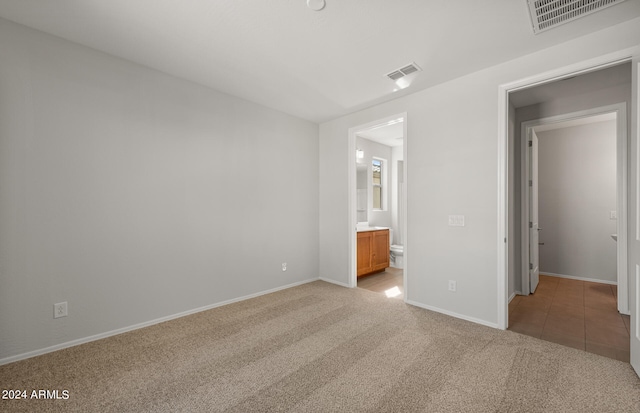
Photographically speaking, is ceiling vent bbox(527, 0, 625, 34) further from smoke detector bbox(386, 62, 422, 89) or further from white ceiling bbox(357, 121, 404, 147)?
white ceiling bbox(357, 121, 404, 147)

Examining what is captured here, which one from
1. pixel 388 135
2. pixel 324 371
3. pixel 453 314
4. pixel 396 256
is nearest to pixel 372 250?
pixel 396 256

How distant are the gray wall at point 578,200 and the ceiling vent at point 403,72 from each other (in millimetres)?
3884

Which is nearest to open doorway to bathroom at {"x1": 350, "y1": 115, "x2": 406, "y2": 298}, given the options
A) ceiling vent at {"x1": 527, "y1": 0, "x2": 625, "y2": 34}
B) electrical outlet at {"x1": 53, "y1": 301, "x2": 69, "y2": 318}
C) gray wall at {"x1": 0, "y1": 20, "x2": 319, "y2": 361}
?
gray wall at {"x1": 0, "y1": 20, "x2": 319, "y2": 361}

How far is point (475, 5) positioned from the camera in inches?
77.9

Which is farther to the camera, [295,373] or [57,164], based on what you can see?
[57,164]

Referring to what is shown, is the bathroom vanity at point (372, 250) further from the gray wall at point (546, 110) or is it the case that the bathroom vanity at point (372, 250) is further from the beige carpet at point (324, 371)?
the gray wall at point (546, 110)

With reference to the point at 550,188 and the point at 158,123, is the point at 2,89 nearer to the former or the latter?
the point at 158,123

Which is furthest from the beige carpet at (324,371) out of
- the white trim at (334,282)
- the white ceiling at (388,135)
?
the white ceiling at (388,135)

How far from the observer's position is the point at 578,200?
4.81 metres

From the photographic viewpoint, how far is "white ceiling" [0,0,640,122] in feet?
6.59

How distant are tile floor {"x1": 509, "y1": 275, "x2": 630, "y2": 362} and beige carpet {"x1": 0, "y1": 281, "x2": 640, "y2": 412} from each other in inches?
10.3

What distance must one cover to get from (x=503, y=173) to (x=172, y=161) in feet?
11.5

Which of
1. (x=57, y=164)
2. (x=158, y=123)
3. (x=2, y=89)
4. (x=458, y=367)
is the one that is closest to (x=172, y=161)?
(x=158, y=123)

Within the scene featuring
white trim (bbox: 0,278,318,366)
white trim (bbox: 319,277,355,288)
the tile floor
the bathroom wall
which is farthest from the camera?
the bathroom wall
